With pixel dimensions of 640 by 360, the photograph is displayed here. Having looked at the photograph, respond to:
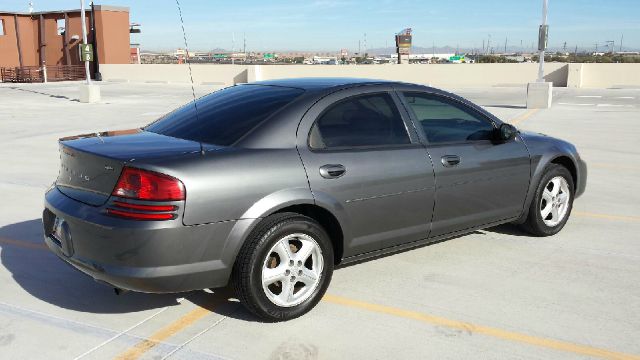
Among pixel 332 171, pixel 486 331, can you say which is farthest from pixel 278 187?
pixel 486 331

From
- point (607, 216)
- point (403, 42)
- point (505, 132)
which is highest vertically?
point (403, 42)

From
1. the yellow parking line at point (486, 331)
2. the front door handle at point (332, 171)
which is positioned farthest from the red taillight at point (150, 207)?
the yellow parking line at point (486, 331)

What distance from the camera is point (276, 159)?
3.69 metres

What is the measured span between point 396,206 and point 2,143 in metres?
10.0

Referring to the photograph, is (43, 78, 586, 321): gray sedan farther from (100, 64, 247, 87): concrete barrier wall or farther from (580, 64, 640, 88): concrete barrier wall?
(100, 64, 247, 87): concrete barrier wall

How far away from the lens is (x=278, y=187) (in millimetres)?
3623

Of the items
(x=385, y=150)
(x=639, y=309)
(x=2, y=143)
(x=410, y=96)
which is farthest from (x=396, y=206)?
(x=2, y=143)

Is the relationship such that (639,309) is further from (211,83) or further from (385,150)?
(211,83)

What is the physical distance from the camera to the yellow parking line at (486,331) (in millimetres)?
3400

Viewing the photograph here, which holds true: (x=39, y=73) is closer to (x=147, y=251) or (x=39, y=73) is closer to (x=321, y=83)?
(x=321, y=83)

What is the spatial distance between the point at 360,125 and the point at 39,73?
42.2 metres

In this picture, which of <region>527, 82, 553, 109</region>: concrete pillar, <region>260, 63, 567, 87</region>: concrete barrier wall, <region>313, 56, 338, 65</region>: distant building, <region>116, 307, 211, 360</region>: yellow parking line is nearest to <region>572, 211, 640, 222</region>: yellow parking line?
<region>116, 307, 211, 360</region>: yellow parking line

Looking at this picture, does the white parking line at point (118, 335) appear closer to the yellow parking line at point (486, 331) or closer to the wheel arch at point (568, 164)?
the yellow parking line at point (486, 331)

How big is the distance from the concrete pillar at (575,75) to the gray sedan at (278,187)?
3137cm
